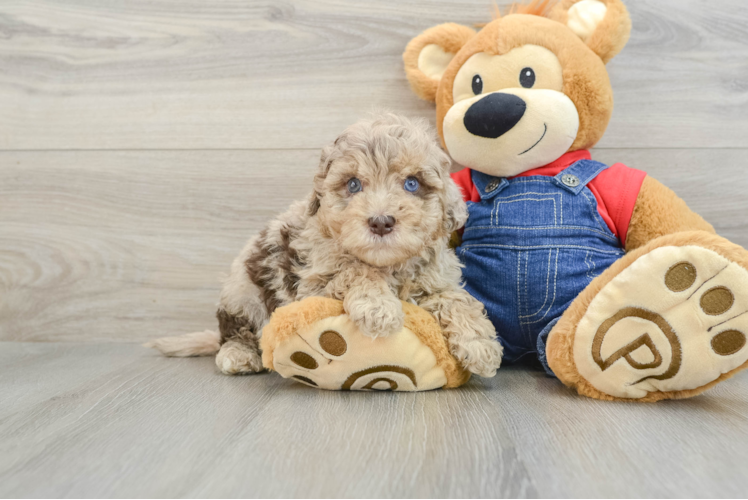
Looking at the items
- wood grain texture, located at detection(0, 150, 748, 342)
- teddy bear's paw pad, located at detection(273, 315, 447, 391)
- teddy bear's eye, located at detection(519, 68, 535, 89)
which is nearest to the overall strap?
teddy bear's eye, located at detection(519, 68, 535, 89)

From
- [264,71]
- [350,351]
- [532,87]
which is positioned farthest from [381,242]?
[264,71]

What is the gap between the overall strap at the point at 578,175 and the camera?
1.47 m

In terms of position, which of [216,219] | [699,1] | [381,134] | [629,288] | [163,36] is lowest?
[216,219]

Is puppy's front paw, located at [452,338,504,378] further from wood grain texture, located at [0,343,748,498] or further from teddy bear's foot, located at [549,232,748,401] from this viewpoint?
teddy bear's foot, located at [549,232,748,401]

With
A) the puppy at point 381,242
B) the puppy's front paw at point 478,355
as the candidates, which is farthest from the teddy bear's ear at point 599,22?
the puppy's front paw at point 478,355

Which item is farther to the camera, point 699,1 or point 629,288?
point 699,1

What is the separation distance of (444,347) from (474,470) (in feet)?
1.34

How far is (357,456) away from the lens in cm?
96

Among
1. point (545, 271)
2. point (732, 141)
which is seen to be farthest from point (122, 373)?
point (732, 141)

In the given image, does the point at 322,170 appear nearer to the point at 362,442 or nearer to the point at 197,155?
the point at 362,442

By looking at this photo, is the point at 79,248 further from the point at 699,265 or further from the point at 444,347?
the point at 699,265

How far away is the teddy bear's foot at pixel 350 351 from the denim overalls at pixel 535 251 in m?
0.26

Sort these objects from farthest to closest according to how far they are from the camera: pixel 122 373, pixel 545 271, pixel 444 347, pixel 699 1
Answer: pixel 699 1
pixel 122 373
pixel 545 271
pixel 444 347

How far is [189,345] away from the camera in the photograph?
1815 millimetres
